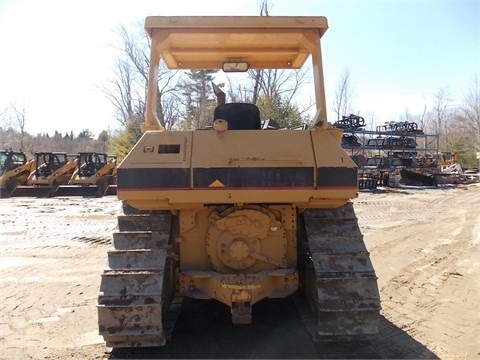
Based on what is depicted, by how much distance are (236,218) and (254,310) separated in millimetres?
1455

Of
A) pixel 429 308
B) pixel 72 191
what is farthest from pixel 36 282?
pixel 72 191

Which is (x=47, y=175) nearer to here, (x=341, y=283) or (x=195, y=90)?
(x=195, y=90)

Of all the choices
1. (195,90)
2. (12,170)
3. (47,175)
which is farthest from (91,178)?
(195,90)

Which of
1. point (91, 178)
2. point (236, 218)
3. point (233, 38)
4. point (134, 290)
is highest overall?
point (233, 38)

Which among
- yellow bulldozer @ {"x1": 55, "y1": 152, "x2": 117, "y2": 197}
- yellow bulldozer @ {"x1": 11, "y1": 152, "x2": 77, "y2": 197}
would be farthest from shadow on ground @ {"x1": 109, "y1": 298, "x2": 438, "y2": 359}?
yellow bulldozer @ {"x1": 11, "y1": 152, "x2": 77, "y2": 197}

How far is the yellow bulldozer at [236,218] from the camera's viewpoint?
3.25m

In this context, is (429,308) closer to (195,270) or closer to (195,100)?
(195,270)

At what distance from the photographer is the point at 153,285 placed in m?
3.26

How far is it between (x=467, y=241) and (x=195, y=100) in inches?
1041

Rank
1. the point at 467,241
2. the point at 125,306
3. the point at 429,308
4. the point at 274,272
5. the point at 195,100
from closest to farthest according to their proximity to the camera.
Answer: the point at 125,306 < the point at 274,272 < the point at 429,308 < the point at 467,241 < the point at 195,100

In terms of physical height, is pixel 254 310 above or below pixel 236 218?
below

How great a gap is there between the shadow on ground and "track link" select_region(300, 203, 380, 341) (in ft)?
0.72

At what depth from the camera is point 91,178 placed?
20.1 metres

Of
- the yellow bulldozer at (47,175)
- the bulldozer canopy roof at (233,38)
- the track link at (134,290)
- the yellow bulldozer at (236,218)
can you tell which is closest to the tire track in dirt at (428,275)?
the yellow bulldozer at (236,218)
